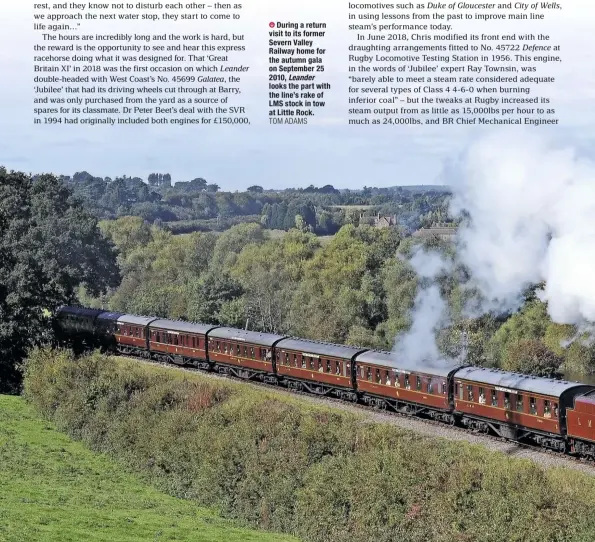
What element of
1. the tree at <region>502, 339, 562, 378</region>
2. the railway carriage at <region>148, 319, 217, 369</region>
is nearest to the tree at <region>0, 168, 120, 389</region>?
the railway carriage at <region>148, 319, 217, 369</region>

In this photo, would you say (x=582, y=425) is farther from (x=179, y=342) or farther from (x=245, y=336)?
(x=179, y=342)

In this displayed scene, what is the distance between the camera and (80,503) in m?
36.2

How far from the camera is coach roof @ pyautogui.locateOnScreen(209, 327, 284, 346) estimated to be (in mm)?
56000

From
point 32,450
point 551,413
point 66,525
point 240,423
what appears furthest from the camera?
point 32,450

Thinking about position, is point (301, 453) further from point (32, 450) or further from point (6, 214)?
point (6, 214)

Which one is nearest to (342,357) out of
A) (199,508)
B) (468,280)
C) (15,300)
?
(199,508)

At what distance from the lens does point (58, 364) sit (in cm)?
5884

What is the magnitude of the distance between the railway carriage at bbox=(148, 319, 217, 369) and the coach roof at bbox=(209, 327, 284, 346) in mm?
1299

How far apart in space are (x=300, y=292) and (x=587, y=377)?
33.7m

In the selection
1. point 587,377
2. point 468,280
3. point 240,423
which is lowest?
point 587,377

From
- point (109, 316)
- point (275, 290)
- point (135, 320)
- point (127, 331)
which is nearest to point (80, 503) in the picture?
point (135, 320)

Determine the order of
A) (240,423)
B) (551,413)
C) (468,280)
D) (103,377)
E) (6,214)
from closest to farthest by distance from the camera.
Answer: (551,413), (240,423), (103,377), (468,280), (6,214)

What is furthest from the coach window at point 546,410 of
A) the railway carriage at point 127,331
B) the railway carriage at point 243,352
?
the railway carriage at point 127,331

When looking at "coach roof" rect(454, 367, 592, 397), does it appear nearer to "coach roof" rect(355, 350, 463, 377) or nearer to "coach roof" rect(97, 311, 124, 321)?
"coach roof" rect(355, 350, 463, 377)
